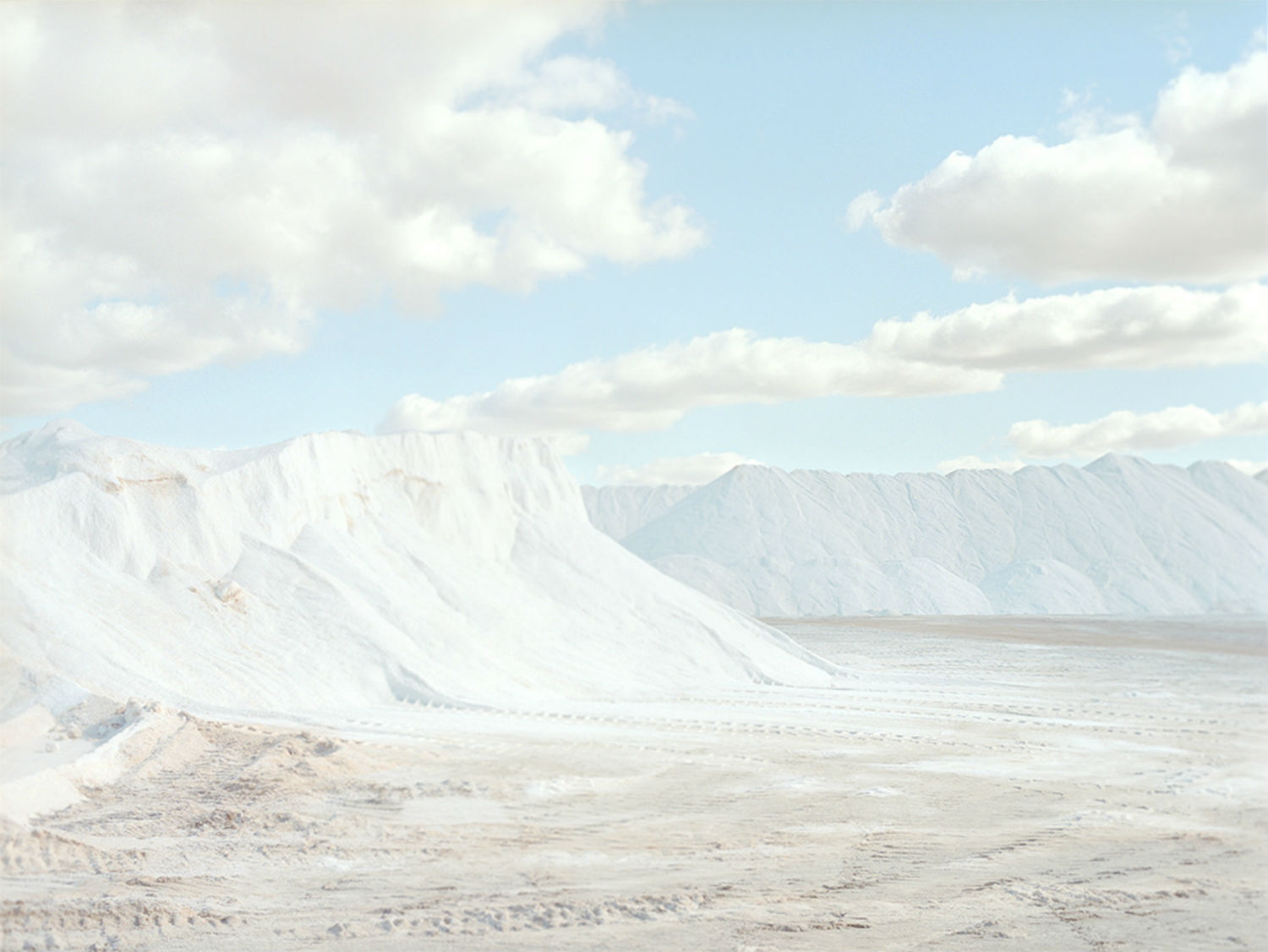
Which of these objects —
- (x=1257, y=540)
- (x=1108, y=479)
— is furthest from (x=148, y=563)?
(x=1108, y=479)

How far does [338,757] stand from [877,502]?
43868 millimetres

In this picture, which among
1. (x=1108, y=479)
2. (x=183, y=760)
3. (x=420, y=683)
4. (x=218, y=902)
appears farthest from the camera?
(x=1108, y=479)

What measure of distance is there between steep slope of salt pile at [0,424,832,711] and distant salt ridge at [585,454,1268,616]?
22.3 ft

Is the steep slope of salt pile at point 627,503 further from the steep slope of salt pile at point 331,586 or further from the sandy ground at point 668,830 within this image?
the sandy ground at point 668,830

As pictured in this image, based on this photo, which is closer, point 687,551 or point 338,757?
point 338,757

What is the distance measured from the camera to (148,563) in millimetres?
13523

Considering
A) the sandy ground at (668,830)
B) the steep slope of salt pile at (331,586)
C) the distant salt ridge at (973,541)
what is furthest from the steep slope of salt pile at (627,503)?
the sandy ground at (668,830)

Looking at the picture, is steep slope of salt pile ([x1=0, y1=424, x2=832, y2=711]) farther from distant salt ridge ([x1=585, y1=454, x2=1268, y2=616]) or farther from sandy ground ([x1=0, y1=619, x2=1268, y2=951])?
distant salt ridge ([x1=585, y1=454, x2=1268, y2=616])

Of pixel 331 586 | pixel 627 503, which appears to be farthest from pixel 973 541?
pixel 627 503

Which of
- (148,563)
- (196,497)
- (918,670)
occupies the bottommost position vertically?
(918,670)

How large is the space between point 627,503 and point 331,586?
229ft

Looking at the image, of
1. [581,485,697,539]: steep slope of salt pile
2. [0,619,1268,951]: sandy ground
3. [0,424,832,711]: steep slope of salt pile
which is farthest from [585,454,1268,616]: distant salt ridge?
[581,485,697,539]: steep slope of salt pile

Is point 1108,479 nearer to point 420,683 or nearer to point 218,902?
point 420,683

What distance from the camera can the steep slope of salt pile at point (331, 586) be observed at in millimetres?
12023
